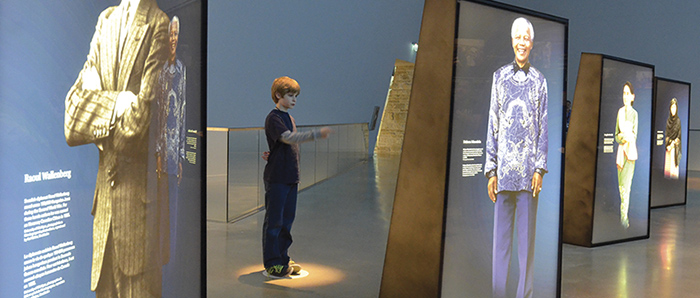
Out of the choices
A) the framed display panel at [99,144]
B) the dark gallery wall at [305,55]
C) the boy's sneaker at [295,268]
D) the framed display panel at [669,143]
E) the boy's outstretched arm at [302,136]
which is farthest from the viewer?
the dark gallery wall at [305,55]

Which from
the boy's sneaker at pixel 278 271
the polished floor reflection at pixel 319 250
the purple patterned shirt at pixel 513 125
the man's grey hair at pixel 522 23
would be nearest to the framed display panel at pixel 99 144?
the purple patterned shirt at pixel 513 125

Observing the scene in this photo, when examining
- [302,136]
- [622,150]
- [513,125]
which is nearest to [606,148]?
[622,150]

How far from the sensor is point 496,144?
10.4 feet

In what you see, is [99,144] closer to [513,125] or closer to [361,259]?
[513,125]

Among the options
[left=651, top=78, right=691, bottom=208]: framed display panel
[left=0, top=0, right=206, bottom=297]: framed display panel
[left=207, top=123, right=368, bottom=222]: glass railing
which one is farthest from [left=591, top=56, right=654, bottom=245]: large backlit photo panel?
[left=0, top=0, right=206, bottom=297]: framed display panel

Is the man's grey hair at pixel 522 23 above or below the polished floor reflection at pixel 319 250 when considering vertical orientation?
above

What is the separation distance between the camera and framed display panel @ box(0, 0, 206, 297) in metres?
1.21

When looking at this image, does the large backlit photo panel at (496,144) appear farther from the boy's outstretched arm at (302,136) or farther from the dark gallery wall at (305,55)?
the dark gallery wall at (305,55)

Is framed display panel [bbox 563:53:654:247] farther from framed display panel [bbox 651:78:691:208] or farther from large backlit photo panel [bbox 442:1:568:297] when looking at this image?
large backlit photo panel [bbox 442:1:568:297]

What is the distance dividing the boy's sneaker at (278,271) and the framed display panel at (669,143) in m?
6.53

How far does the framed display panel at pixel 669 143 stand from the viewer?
335 inches

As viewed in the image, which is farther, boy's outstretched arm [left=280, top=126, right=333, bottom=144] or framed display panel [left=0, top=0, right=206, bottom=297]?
boy's outstretched arm [left=280, top=126, right=333, bottom=144]

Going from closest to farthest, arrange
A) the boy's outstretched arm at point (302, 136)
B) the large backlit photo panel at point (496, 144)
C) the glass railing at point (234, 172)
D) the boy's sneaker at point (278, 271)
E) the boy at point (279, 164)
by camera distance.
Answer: the large backlit photo panel at point (496, 144), the boy's outstretched arm at point (302, 136), the boy at point (279, 164), the boy's sneaker at point (278, 271), the glass railing at point (234, 172)

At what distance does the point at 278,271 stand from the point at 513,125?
2.20 metres
